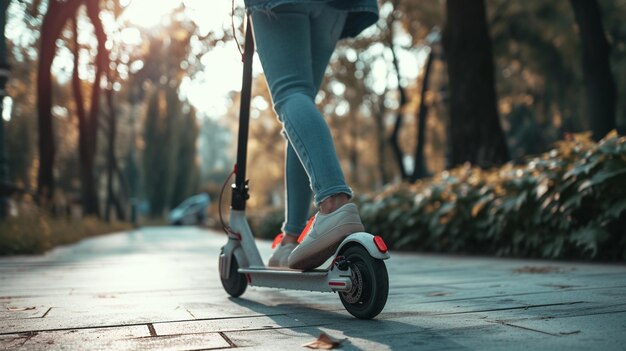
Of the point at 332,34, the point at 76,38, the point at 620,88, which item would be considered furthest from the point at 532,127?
the point at 332,34

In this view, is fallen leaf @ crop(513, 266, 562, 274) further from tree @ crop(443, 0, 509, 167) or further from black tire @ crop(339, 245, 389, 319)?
tree @ crop(443, 0, 509, 167)

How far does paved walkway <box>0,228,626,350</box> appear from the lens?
1.97m

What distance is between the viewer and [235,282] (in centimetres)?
326

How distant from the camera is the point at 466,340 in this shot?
192 centimetres

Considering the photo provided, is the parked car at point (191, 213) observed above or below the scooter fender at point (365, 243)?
above

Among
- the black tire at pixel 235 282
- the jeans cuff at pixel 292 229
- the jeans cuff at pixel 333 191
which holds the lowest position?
the black tire at pixel 235 282

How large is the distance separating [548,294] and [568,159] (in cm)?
277

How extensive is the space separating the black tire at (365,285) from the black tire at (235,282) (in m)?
0.88

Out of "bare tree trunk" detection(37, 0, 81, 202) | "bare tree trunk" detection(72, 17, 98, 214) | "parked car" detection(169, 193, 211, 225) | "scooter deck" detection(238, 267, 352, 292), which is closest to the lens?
"scooter deck" detection(238, 267, 352, 292)

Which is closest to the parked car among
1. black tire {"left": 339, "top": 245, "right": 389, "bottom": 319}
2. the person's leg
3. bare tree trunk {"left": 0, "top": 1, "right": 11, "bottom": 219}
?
bare tree trunk {"left": 0, "top": 1, "right": 11, "bottom": 219}

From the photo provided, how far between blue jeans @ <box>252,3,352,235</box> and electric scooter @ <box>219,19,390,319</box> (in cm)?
25

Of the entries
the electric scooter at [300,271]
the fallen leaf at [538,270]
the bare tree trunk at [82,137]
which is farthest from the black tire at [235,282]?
the bare tree trunk at [82,137]

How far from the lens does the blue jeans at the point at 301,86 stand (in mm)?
2580

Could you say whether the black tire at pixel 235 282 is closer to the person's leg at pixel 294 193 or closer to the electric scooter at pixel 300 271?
the electric scooter at pixel 300 271
